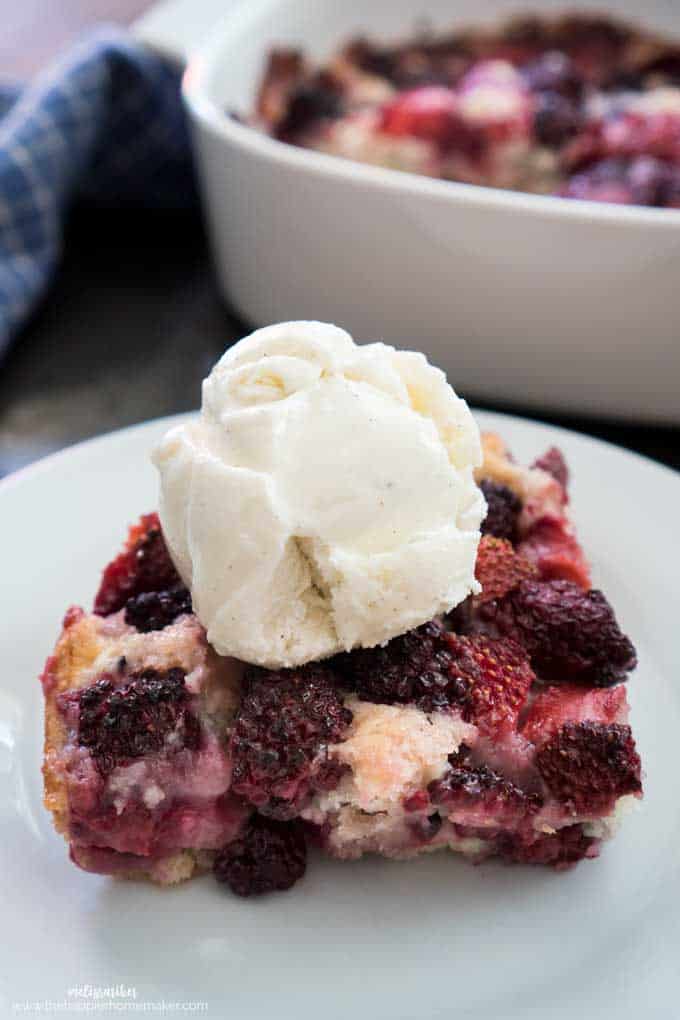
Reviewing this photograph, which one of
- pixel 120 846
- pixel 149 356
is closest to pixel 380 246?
pixel 149 356

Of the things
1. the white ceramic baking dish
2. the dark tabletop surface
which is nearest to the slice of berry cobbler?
the white ceramic baking dish

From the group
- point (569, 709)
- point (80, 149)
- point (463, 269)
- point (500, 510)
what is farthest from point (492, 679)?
point (80, 149)

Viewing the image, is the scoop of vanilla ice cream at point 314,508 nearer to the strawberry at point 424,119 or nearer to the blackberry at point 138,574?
the blackberry at point 138,574

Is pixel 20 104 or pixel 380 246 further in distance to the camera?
pixel 20 104

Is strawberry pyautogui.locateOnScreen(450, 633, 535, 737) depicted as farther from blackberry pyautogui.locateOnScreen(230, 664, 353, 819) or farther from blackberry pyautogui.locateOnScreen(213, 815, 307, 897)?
blackberry pyautogui.locateOnScreen(213, 815, 307, 897)

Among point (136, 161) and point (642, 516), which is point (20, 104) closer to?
point (136, 161)

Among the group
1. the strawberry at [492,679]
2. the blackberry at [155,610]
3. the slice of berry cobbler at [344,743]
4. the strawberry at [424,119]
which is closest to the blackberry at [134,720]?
the slice of berry cobbler at [344,743]
